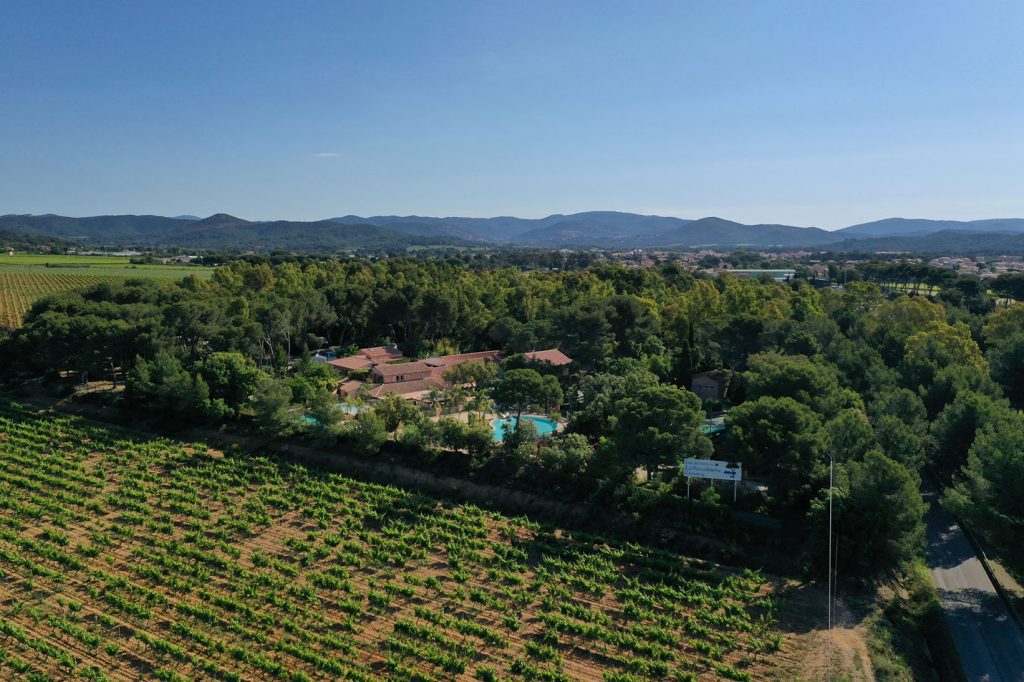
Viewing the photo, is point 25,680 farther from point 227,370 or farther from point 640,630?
point 227,370

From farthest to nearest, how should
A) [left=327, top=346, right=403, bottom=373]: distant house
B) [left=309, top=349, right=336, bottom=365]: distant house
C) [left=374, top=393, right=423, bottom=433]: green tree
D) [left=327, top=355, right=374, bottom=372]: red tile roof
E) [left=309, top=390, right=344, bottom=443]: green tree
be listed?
[left=309, top=349, right=336, bottom=365]: distant house, [left=327, top=346, right=403, bottom=373]: distant house, [left=327, top=355, right=374, bottom=372]: red tile roof, [left=374, top=393, right=423, bottom=433]: green tree, [left=309, top=390, right=344, bottom=443]: green tree

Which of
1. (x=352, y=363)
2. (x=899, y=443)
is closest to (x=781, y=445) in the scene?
(x=899, y=443)

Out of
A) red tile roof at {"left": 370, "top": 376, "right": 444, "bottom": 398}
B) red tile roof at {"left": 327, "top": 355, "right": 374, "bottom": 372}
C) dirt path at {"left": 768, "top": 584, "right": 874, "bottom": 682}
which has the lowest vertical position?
dirt path at {"left": 768, "top": 584, "right": 874, "bottom": 682}

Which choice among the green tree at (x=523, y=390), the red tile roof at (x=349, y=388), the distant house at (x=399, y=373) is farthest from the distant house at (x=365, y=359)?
the green tree at (x=523, y=390)

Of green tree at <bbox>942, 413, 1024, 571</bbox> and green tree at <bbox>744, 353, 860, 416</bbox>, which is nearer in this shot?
green tree at <bbox>942, 413, 1024, 571</bbox>

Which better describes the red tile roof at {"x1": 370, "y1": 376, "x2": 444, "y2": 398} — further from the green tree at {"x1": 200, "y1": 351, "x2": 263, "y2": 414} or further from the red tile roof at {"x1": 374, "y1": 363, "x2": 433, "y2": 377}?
the green tree at {"x1": 200, "y1": 351, "x2": 263, "y2": 414}

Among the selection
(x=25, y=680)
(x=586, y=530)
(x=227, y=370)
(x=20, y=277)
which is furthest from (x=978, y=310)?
(x=20, y=277)

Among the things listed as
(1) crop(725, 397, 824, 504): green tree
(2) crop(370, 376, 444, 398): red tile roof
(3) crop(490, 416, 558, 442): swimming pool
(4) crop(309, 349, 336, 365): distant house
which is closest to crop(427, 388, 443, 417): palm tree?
(2) crop(370, 376, 444, 398): red tile roof

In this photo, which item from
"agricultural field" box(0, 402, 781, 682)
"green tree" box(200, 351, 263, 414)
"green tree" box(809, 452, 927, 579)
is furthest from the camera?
"green tree" box(200, 351, 263, 414)

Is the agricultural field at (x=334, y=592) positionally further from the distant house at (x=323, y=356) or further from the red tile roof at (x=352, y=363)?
the distant house at (x=323, y=356)
